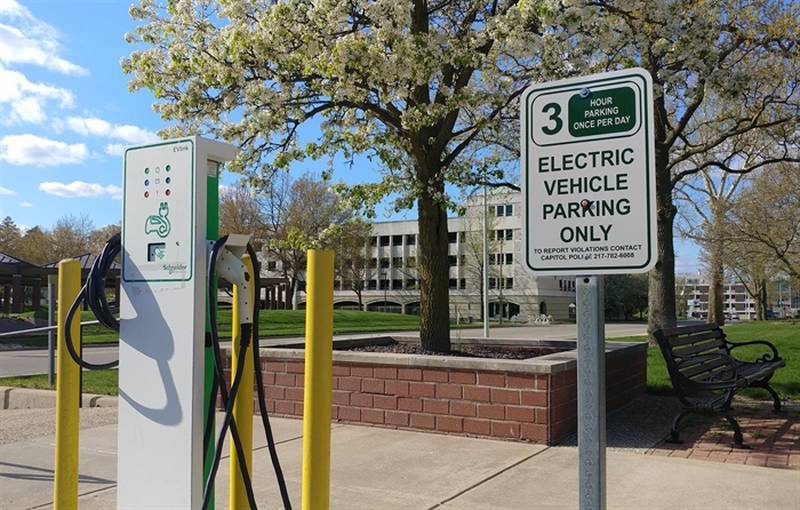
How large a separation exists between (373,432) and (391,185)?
147 inches

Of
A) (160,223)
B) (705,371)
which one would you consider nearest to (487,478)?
(705,371)

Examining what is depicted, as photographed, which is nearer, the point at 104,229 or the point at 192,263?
the point at 192,263

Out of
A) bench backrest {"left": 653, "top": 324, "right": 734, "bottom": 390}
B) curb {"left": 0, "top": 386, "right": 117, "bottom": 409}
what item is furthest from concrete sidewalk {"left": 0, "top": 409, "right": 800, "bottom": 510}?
curb {"left": 0, "top": 386, "right": 117, "bottom": 409}

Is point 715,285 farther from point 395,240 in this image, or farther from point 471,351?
point 395,240

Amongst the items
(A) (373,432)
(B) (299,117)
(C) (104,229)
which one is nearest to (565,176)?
(A) (373,432)

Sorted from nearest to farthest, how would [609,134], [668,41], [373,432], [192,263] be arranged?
1. [609,134]
2. [192,263]
3. [373,432]
4. [668,41]

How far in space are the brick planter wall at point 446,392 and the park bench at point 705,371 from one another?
3.07ft

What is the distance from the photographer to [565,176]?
99.0 inches

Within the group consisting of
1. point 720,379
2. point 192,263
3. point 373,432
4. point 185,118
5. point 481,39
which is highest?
point 481,39

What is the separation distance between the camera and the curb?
888 cm

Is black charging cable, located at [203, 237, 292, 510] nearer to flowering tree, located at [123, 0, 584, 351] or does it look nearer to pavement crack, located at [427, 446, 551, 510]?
pavement crack, located at [427, 446, 551, 510]

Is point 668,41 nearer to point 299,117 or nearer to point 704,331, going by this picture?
point 704,331

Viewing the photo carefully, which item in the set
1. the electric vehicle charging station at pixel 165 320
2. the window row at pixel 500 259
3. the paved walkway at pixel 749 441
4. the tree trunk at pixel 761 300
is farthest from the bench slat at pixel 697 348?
the tree trunk at pixel 761 300

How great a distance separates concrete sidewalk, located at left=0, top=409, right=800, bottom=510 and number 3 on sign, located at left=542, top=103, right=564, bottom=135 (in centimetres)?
305
